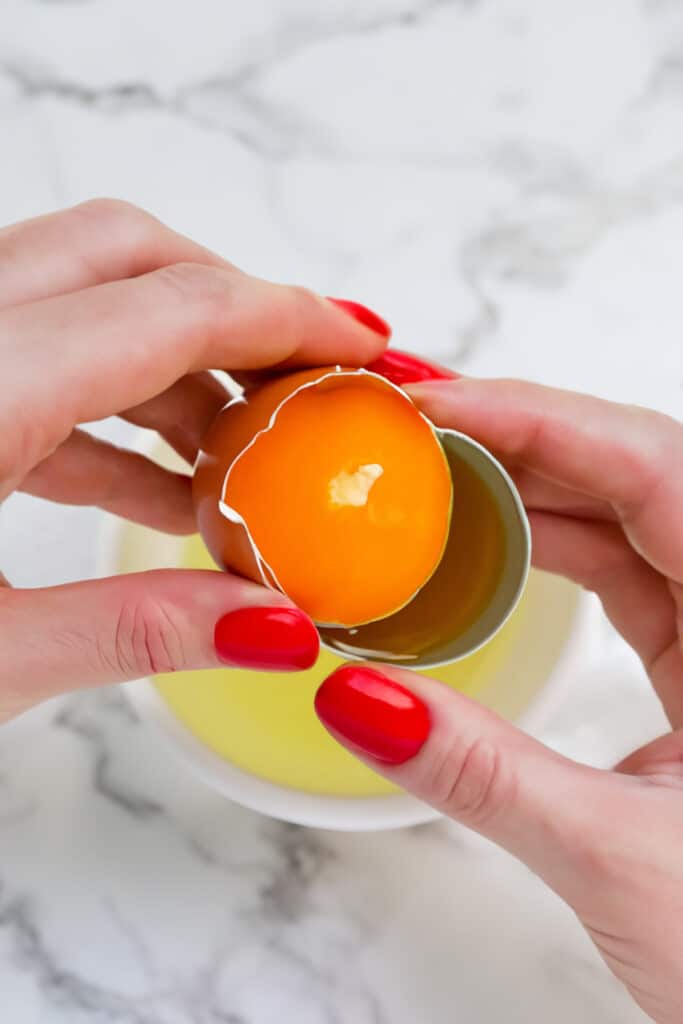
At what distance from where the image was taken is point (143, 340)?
864 mm

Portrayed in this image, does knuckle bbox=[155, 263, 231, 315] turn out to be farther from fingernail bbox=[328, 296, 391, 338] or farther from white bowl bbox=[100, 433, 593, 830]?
white bowl bbox=[100, 433, 593, 830]

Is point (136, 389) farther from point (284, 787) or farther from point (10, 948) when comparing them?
point (10, 948)

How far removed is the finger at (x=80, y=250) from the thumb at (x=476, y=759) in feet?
1.47

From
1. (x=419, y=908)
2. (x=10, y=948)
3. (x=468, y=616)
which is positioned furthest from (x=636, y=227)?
(x=10, y=948)

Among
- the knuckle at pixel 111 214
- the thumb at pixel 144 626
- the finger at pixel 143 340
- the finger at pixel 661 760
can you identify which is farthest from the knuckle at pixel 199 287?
the finger at pixel 661 760

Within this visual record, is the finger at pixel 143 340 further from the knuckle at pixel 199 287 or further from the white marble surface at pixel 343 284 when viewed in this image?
the white marble surface at pixel 343 284

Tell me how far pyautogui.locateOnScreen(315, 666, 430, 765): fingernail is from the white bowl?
0.22 metres

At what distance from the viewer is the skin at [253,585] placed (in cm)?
79

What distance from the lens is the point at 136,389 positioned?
2.87 feet

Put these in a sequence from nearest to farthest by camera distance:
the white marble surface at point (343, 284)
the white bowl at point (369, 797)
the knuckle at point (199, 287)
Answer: the knuckle at point (199, 287) < the white bowl at point (369, 797) < the white marble surface at point (343, 284)

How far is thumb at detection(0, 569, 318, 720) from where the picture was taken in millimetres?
780

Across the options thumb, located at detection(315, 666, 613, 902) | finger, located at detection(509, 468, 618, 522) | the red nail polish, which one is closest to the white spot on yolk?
thumb, located at detection(315, 666, 613, 902)

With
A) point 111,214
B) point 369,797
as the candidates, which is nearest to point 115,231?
point 111,214

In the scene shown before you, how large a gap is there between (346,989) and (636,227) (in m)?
0.94
